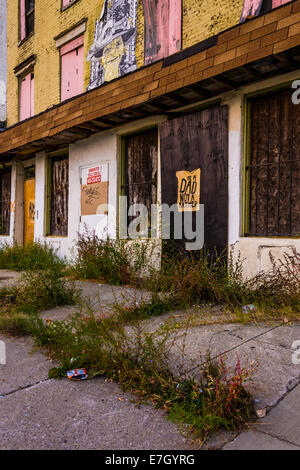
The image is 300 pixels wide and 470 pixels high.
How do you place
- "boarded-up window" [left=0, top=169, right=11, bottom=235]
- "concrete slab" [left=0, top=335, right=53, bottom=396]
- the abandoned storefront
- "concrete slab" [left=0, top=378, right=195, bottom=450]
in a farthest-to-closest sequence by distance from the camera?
1. "boarded-up window" [left=0, top=169, right=11, bottom=235]
2. the abandoned storefront
3. "concrete slab" [left=0, top=335, right=53, bottom=396]
4. "concrete slab" [left=0, top=378, right=195, bottom=450]

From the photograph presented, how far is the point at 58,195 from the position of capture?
33.1 ft

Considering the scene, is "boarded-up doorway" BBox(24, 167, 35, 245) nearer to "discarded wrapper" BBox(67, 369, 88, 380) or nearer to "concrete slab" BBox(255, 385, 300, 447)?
"discarded wrapper" BBox(67, 369, 88, 380)

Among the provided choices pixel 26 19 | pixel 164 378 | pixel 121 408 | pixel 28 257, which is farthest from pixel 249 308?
pixel 26 19

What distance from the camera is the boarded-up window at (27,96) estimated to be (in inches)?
459

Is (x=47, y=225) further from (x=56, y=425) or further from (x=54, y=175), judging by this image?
(x=56, y=425)

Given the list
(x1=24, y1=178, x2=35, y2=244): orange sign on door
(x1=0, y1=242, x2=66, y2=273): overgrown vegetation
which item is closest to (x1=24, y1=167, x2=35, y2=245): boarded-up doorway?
(x1=24, y1=178, x2=35, y2=244): orange sign on door

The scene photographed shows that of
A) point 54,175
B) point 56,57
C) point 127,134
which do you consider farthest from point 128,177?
point 56,57

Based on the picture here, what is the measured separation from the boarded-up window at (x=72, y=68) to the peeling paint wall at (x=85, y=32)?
220 mm

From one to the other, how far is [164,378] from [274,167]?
3.97m

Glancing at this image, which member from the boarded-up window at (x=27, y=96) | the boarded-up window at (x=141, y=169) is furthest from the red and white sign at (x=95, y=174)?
the boarded-up window at (x=27, y=96)

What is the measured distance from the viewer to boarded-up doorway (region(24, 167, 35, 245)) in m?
11.2

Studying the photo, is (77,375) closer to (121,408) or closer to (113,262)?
(121,408)

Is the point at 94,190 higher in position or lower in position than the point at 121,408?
higher

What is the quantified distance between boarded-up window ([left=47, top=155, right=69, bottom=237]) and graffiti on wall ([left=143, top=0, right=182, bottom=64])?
12.3ft
